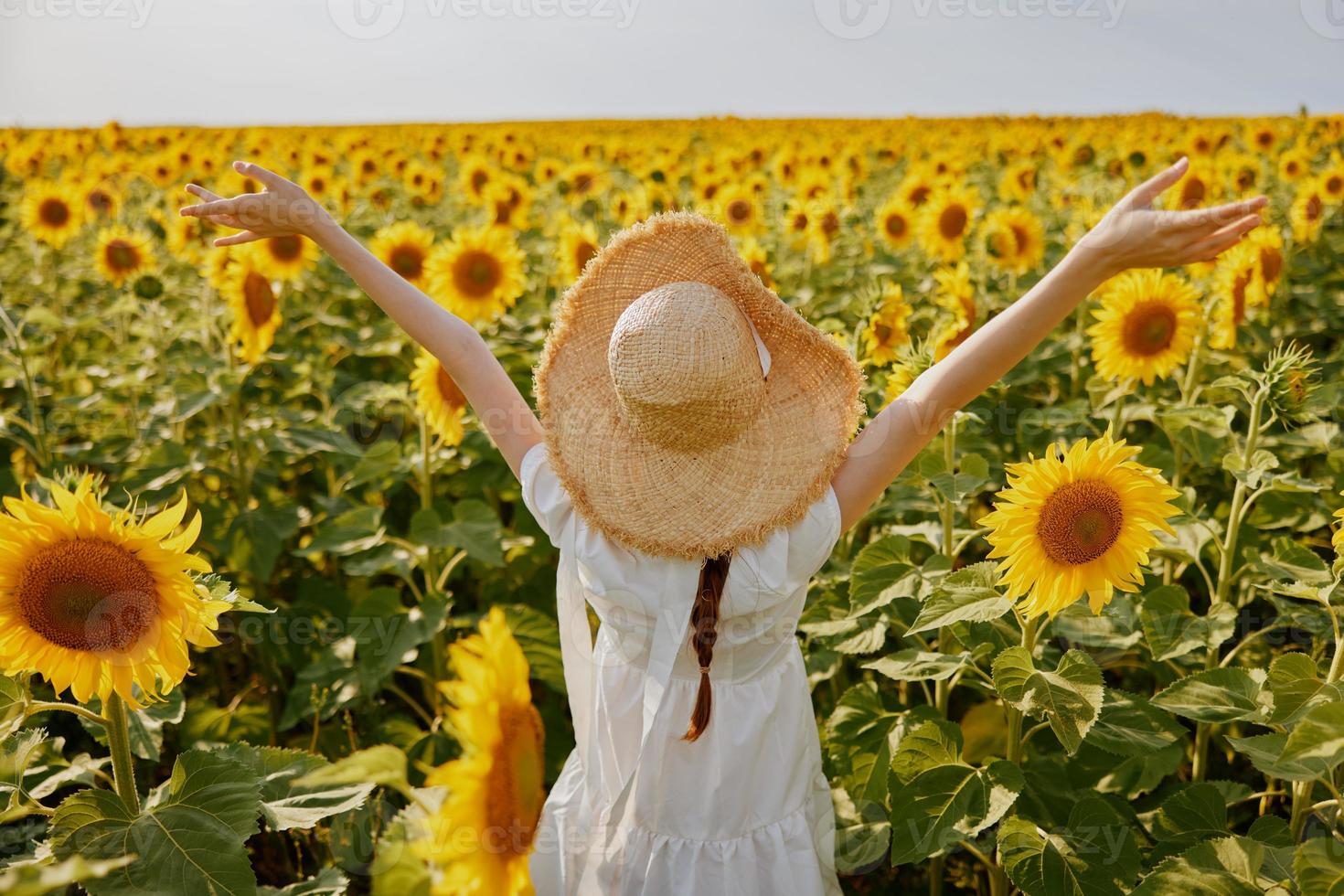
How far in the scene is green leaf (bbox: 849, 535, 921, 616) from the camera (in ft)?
7.22

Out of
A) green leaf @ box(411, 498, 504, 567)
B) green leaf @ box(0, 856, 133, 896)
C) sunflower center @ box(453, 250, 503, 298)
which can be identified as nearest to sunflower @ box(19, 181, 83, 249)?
sunflower center @ box(453, 250, 503, 298)

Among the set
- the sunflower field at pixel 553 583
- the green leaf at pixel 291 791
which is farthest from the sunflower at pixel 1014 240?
the green leaf at pixel 291 791

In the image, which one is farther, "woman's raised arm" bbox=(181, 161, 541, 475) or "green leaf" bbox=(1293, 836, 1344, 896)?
"woman's raised arm" bbox=(181, 161, 541, 475)

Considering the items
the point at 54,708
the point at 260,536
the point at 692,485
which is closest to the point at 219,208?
the point at 54,708

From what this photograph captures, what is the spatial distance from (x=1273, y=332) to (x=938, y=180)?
227cm

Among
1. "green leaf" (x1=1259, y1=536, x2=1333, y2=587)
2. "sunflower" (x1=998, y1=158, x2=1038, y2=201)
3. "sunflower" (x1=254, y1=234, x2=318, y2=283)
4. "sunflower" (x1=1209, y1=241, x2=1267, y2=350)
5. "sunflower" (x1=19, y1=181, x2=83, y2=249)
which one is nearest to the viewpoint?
"green leaf" (x1=1259, y1=536, x2=1333, y2=587)

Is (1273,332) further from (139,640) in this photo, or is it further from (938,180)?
(139,640)

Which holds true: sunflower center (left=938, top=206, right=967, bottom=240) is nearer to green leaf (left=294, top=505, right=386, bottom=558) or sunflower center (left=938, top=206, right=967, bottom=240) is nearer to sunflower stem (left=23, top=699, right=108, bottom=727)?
green leaf (left=294, top=505, right=386, bottom=558)

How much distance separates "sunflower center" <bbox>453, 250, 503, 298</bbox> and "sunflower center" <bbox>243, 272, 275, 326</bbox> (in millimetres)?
798

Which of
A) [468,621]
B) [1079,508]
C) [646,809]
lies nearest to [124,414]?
[468,621]

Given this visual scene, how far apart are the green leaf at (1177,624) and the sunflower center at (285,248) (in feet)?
12.6

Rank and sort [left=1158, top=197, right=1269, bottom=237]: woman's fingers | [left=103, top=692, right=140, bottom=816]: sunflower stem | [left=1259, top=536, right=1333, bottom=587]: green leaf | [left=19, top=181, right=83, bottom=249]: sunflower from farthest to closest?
[left=19, top=181, right=83, bottom=249]: sunflower → [left=1259, top=536, right=1333, bottom=587]: green leaf → [left=103, top=692, right=140, bottom=816]: sunflower stem → [left=1158, top=197, right=1269, bottom=237]: woman's fingers

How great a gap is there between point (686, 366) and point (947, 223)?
4.02m

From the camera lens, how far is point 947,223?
16.5 ft
